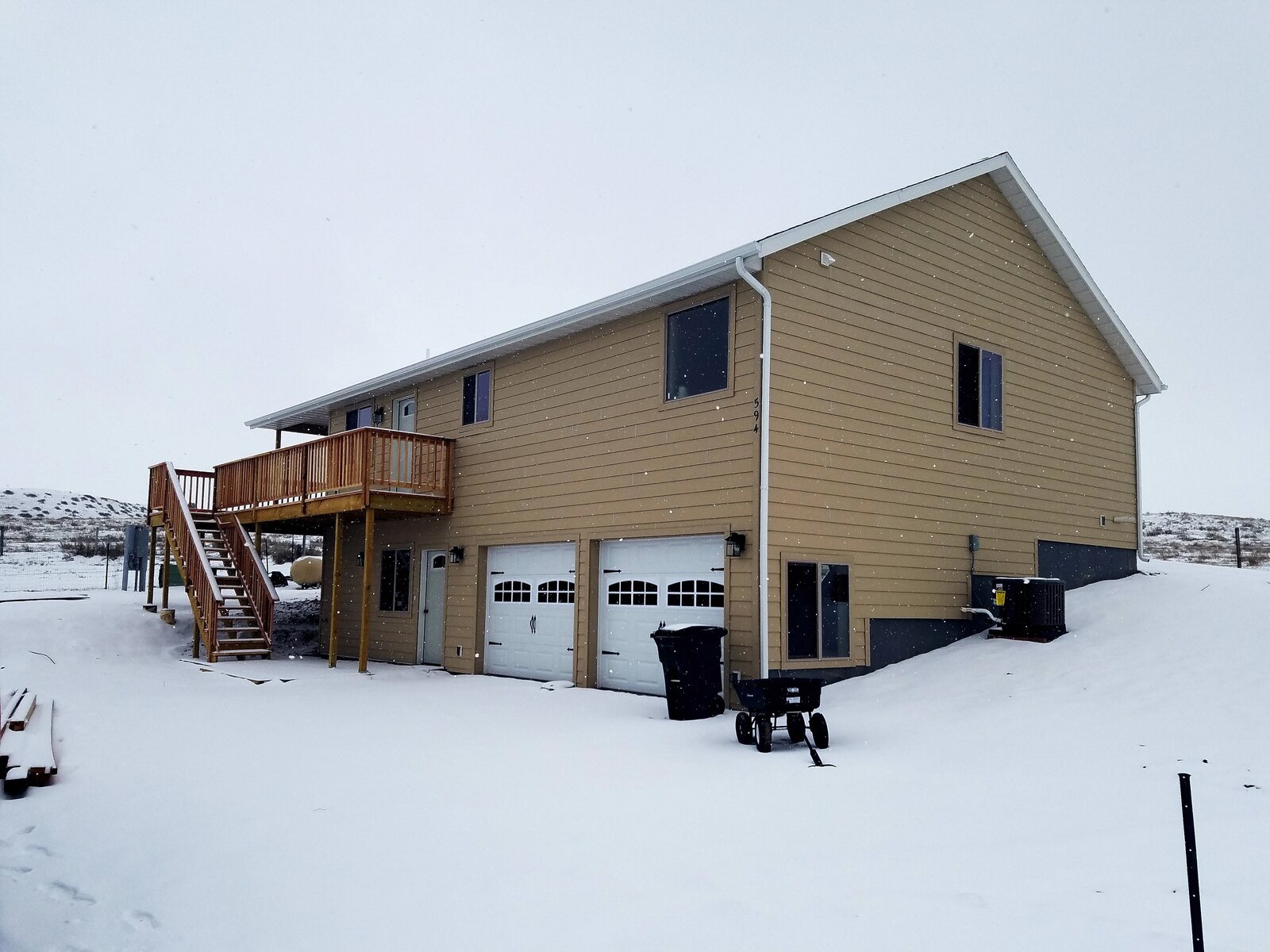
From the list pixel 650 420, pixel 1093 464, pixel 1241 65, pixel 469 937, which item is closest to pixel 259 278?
pixel 650 420

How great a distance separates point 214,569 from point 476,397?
561 cm

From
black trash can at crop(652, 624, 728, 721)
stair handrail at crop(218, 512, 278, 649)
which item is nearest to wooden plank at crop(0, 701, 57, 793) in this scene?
black trash can at crop(652, 624, 728, 721)

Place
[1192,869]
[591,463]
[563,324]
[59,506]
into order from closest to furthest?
[1192,869] → [591,463] → [563,324] → [59,506]

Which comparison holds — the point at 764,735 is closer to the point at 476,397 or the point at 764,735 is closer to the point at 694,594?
the point at 694,594

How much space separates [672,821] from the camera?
5.62 meters

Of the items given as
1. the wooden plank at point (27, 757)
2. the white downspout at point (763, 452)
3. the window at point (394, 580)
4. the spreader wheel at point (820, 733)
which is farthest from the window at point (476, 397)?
the spreader wheel at point (820, 733)

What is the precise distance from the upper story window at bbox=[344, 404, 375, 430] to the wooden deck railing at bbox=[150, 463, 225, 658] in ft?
9.57

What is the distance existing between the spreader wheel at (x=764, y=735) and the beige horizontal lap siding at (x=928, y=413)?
241cm

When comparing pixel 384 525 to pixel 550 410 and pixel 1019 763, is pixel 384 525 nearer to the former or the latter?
pixel 550 410

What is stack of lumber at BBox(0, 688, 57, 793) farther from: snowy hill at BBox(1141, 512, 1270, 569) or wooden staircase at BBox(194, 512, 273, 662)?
snowy hill at BBox(1141, 512, 1270, 569)

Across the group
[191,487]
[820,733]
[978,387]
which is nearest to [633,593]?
[820,733]

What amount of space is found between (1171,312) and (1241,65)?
561 cm

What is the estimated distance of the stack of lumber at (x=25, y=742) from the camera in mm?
6594

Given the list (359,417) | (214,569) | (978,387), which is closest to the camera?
(978,387)
